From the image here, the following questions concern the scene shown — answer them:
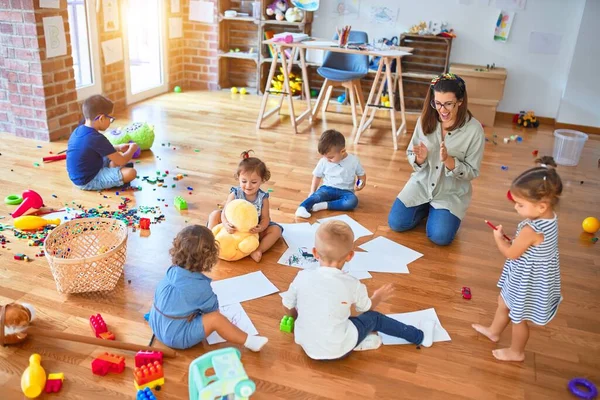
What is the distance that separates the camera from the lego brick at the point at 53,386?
1.64 metres

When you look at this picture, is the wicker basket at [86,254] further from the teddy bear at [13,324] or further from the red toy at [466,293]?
the red toy at [466,293]

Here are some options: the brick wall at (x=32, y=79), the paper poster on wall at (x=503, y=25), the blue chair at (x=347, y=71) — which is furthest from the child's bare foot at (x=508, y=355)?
the paper poster on wall at (x=503, y=25)

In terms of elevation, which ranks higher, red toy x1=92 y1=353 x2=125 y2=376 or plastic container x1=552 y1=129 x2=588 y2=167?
plastic container x1=552 y1=129 x2=588 y2=167

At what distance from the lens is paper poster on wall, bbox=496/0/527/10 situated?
502 cm

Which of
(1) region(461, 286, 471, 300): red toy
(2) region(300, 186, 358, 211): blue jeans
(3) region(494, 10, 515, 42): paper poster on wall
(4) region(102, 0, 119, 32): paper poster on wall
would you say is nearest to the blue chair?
(3) region(494, 10, 515, 42): paper poster on wall

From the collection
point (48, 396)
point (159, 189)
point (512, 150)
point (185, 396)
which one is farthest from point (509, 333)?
point (512, 150)

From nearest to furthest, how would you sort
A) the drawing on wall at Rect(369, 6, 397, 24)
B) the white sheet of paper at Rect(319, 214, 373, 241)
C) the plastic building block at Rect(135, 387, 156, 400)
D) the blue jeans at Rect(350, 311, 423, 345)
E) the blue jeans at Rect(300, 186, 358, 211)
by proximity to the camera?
the plastic building block at Rect(135, 387, 156, 400), the blue jeans at Rect(350, 311, 423, 345), the white sheet of paper at Rect(319, 214, 373, 241), the blue jeans at Rect(300, 186, 358, 211), the drawing on wall at Rect(369, 6, 397, 24)

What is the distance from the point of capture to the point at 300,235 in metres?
2.73

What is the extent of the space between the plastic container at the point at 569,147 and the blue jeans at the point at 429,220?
1835 millimetres

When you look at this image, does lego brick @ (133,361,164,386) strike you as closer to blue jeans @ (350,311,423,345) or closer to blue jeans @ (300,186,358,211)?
blue jeans @ (350,311,423,345)

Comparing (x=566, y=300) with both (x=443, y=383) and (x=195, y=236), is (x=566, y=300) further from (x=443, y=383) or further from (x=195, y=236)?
(x=195, y=236)

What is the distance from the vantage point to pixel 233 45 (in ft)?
19.8

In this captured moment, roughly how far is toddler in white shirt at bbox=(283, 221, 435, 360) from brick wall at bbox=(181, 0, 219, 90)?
4.56 meters

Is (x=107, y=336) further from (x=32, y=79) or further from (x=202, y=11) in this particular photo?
(x=202, y=11)
